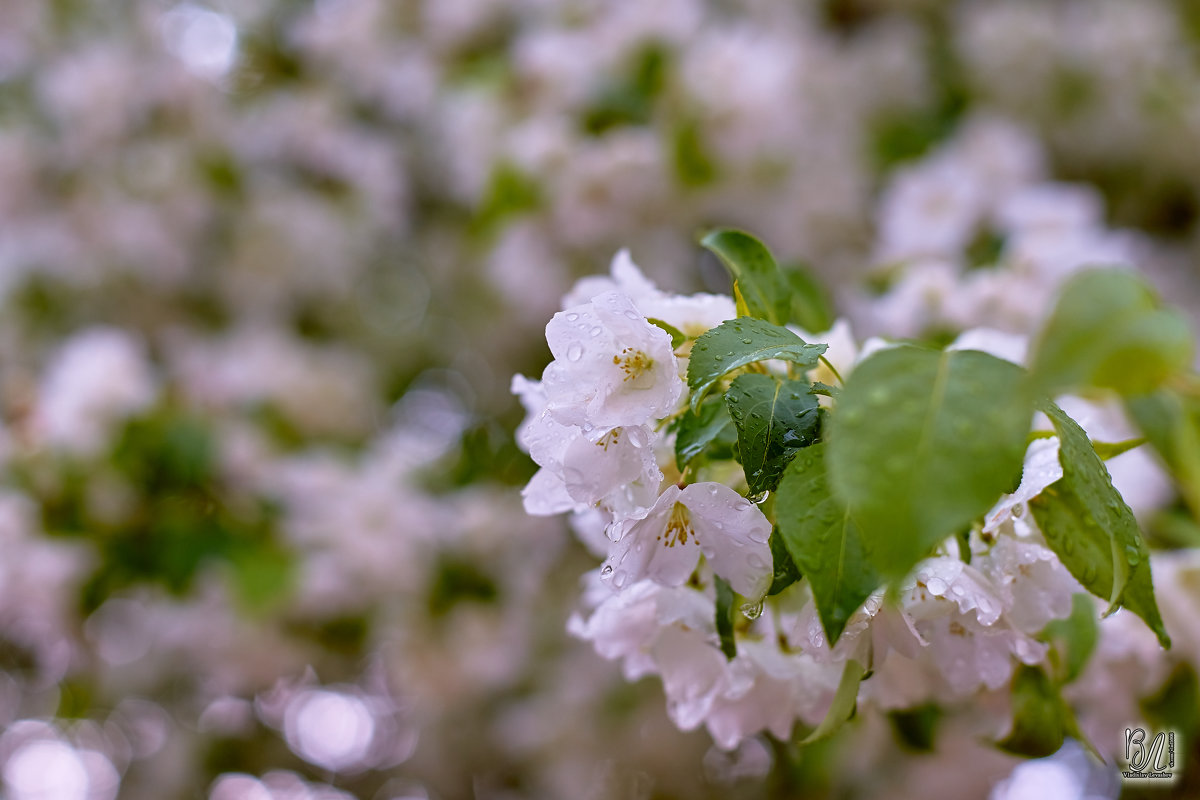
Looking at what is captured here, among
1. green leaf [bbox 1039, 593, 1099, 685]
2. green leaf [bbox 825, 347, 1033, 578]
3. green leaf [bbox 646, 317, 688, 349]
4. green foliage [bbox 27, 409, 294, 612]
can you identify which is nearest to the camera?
green leaf [bbox 825, 347, 1033, 578]

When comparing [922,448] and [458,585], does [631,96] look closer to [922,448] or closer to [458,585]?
[458,585]

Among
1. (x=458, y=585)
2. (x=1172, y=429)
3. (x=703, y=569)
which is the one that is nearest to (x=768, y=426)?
(x=703, y=569)

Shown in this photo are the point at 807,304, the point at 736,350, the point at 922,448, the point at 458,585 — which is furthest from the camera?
the point at 458,585

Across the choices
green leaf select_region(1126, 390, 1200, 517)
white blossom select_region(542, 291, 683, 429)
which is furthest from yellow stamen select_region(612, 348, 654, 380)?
green leaf select_region(1126, 390, 1200, 517)

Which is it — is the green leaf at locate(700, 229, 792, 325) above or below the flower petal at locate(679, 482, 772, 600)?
above

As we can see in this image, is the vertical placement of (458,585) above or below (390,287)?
below

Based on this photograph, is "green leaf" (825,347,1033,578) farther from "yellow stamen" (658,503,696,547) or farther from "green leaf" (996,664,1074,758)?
"green leaf" (996,664,1074,758)
